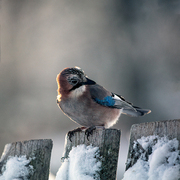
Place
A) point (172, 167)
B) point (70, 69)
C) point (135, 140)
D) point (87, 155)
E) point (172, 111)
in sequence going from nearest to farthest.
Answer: point (172, 167) → point (135, 140) → point (87, 155) → point (70, 69) → point (172, 111)

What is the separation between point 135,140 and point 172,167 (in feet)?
0.85

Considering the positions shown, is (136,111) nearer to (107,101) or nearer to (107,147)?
(107,101)

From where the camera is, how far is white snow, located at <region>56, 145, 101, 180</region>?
1.62 metres

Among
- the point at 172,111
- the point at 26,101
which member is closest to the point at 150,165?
the point at 172,111

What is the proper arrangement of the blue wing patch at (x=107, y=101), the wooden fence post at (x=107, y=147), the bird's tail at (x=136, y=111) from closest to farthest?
the wooden fence post at (x=107, y=147), the blue wing patch at (x=107, y=101), the bird's tail at (x=136, y=111)

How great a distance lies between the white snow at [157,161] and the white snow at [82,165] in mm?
220

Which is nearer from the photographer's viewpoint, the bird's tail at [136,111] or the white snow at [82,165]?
the white snow at [82,165]

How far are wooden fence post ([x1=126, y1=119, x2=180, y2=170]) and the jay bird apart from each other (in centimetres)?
97

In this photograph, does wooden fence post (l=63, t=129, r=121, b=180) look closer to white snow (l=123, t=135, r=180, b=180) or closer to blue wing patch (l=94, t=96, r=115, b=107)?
white snow (l=123, t=135, r=180, b=180)

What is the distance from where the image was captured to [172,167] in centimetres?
136

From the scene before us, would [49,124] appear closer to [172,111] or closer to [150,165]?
[172,111]

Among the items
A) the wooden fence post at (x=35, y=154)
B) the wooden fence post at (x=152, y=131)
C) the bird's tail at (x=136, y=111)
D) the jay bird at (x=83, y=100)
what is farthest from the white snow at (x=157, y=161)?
the bird's tail at (x=136, y=111)

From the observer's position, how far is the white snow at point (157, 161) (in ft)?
4.46

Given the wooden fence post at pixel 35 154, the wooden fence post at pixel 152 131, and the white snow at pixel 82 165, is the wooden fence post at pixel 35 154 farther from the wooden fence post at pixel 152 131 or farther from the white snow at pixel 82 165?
the wooden fence post at pixel 152 131
